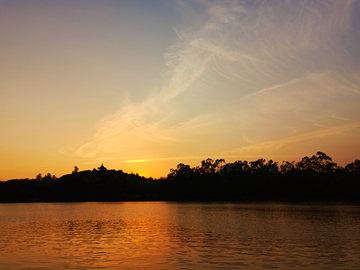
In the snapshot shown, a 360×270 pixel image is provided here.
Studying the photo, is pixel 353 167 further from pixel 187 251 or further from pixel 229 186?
pixel 187 251

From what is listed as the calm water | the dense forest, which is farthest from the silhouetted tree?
the calm water

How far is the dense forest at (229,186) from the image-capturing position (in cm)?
15575

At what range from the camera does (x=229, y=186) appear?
175000 mm

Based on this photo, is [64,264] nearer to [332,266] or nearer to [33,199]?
[332,266]

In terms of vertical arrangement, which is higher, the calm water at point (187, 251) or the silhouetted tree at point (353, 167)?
the silhouetted tree at point (353, 167)

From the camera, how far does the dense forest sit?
156 metres

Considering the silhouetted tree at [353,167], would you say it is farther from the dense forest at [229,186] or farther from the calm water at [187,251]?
the calm water at [187,251]

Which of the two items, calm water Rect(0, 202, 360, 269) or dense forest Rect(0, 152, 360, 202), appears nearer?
calm water Rect(0, 202, 360, 269)

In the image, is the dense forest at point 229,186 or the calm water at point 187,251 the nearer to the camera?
the calm water at point 187,251

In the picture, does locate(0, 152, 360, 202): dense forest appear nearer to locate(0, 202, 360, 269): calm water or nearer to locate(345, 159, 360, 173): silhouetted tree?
locate(345, 159, 360, 173): silhouetted tree

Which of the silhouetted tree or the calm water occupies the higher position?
the silhouetted tree

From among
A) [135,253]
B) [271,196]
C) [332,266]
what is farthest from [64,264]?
[271,196]

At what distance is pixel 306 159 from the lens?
172375mm


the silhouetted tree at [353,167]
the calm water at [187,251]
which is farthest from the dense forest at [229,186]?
the calm water at [187,251]
